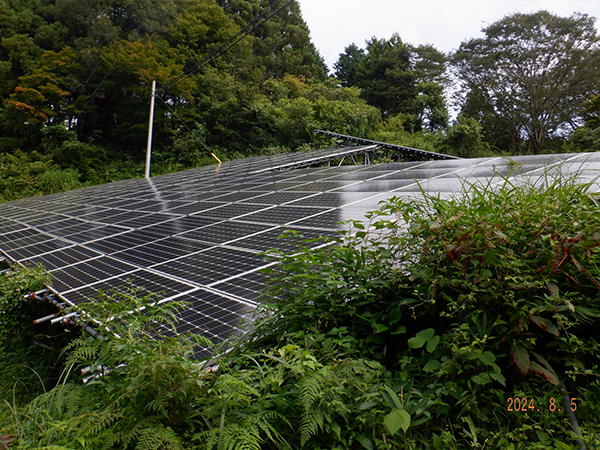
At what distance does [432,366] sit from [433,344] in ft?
0.44

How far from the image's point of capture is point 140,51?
101 ft

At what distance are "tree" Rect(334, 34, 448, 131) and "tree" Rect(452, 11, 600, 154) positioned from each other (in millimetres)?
4514

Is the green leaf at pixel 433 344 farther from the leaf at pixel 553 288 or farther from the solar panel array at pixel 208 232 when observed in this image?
the solar panel array at pixel 208 232

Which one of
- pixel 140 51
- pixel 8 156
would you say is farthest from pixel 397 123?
pixel 8 156

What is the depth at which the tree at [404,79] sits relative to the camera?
126ft

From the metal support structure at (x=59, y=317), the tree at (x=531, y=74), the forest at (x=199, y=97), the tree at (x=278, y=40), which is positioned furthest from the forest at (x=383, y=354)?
the tree at (x=278, y=40)

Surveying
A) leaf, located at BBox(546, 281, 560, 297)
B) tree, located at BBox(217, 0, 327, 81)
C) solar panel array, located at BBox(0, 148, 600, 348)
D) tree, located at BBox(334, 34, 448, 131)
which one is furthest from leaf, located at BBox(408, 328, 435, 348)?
tree, located at BBox(217, 0, 327, 81)

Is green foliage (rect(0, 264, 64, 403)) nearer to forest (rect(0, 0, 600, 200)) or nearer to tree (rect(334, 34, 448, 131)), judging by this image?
forest (rect(0, 0, 600, 200))

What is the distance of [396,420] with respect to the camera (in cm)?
198

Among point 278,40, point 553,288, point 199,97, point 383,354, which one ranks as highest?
point 278,40

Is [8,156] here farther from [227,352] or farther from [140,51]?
Result: [227,352]

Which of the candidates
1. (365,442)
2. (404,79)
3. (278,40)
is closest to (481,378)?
(365,442)

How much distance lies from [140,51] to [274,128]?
12339mm
